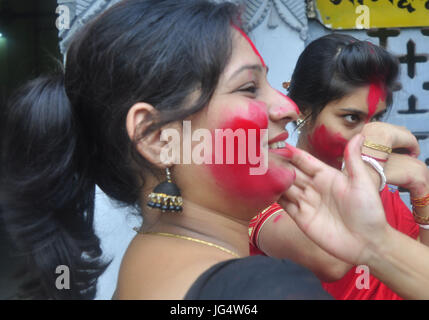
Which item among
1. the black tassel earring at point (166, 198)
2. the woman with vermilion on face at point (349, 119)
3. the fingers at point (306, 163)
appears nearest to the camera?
the black tassel earring at point (166, 198)

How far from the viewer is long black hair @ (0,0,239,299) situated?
0.97 metres

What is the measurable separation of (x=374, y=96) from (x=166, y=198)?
4.79 feet

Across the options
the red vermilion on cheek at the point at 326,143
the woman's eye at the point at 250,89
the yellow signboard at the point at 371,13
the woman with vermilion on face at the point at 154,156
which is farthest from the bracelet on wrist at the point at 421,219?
the yellow signboard at the point at 371,13

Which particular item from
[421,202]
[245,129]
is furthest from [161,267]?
[421,202]

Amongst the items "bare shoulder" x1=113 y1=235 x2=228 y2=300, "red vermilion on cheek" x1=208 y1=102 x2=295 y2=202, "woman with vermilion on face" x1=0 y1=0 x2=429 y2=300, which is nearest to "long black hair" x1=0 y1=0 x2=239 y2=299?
"woman with vermilion on face" x1=0 y1=0 x2=429 y2=300

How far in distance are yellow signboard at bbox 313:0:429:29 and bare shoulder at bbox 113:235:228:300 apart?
9.48ft

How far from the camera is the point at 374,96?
197cm

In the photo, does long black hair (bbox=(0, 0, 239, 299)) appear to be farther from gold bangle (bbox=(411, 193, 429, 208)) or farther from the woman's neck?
gold bangle (bbox=(411, 193, 429, 208))

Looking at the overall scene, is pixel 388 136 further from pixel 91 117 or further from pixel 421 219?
pixel 91 117

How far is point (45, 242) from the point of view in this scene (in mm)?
1171

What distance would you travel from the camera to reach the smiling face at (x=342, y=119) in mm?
1920

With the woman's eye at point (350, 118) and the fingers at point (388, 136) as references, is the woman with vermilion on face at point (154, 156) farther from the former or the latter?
the woman's eye at point (350, 118)
